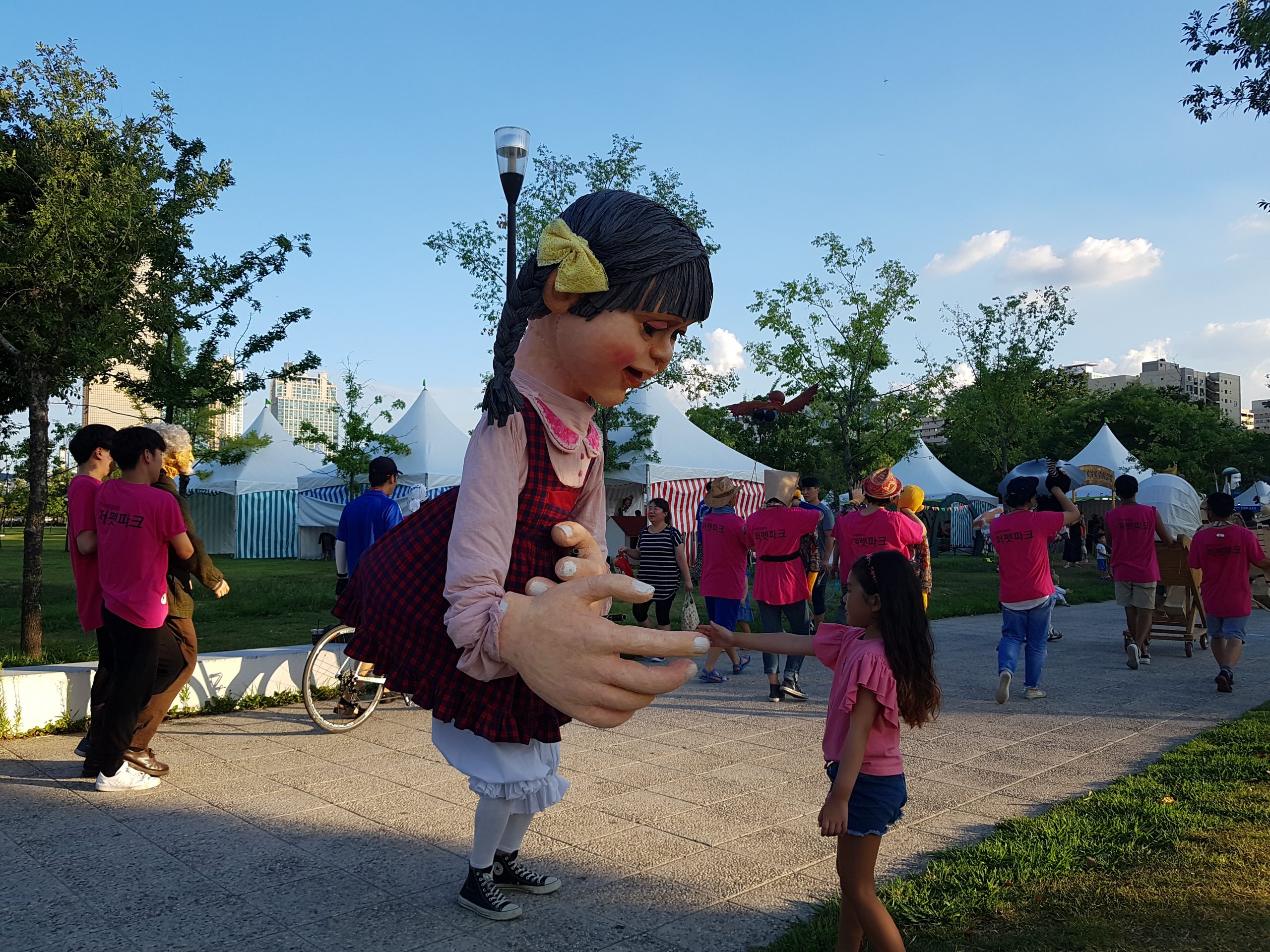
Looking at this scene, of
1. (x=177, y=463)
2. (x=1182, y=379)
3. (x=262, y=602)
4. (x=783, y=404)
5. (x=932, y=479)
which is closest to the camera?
(x=177, y=463)

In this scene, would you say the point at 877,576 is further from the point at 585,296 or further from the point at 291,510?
the point at 291,510

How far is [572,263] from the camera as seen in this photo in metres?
2.39

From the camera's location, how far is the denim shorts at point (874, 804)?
2576 mm

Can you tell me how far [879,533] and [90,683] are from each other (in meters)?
5.59

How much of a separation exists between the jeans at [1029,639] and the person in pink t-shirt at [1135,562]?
2.23 metres

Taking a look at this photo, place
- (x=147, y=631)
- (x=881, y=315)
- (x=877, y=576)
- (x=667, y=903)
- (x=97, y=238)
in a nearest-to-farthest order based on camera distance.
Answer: (x=877, y=576) → (x=667, y=903) → (x=147, y=631) → (x=97, y=238) → (x=881, y=315)

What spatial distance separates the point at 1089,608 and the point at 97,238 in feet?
46.1

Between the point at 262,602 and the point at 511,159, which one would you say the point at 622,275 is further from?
the point at 262,602

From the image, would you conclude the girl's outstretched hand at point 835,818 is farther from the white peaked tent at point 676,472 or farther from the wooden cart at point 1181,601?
the white peaked tent at point 676,472

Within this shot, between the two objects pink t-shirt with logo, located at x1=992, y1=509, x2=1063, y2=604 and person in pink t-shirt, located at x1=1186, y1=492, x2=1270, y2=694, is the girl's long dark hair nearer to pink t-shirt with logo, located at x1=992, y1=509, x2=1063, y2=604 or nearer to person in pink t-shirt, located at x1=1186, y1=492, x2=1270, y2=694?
pink t-shirt with logo, located at x1=992, y1=509, x2=1063, y2=604

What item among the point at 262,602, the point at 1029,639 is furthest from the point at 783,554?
the point at 262,602

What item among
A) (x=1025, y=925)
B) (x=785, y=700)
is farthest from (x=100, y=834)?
(x=785, y=700)

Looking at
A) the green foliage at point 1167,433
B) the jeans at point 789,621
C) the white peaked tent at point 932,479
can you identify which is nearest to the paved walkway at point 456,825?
the jeans at point 789,621

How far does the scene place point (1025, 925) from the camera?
292 cm
